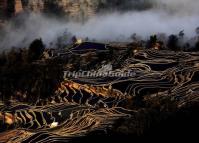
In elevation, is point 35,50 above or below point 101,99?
above

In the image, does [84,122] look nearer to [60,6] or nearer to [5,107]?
[5,107]

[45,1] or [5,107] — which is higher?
[45,1]

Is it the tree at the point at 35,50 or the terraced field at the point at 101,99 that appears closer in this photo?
the terraced field at the point at 101,99

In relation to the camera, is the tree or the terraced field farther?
the tree

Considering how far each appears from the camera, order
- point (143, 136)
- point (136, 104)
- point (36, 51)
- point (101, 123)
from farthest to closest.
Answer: point (36, 51)
point (136, 104)
point (101, 123)
point (143, 136)

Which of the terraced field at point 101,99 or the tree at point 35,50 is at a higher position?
the tree at point 35,50

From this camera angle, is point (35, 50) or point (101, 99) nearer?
point (101, 99)


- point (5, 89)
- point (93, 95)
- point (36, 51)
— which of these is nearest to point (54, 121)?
point (93, 95)

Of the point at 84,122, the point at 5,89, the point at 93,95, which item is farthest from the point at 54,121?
the point at 5,89

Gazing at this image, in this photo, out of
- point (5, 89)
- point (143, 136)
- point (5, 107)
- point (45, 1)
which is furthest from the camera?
point (45, 1)

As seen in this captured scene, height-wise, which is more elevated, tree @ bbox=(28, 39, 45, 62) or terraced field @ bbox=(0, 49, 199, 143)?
tree @ bbox=(28, 39, 45, 62)

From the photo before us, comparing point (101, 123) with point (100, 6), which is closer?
point (101, 123)
